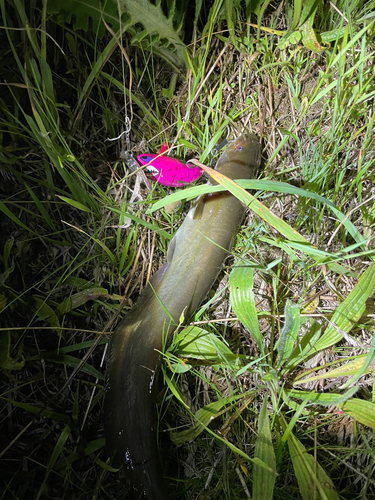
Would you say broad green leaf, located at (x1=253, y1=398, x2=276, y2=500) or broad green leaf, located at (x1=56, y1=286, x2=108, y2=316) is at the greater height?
broad green leaf, located at (x1=56, y1=286, x2=108, y2=316)

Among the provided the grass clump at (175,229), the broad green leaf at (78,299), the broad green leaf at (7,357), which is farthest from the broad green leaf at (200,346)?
the broad green leaf at (7,357)

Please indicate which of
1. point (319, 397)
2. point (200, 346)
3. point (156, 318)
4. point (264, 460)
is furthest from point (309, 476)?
point (156, 318)

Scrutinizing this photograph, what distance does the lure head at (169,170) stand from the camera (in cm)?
212

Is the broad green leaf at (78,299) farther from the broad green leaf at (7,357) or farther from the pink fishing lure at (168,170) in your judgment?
the pink fishing lure at (168,170)

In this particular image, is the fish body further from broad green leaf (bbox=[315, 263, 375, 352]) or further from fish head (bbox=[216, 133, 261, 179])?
broad green leaf (bbox=[315, 263, 375, 352])

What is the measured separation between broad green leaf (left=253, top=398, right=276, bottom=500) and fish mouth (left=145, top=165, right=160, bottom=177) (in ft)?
5.08

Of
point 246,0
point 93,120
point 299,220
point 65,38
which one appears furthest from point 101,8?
point 299,220

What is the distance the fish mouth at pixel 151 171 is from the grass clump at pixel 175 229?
8cm

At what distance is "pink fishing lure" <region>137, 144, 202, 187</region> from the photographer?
2115 millimetres

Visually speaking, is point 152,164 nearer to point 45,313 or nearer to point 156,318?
point 156,318

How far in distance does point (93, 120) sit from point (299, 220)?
1538 millimetres

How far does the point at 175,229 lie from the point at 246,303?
27.7 inches

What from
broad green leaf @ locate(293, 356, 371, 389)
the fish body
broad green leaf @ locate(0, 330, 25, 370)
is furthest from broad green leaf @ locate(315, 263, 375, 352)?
broad green leaf @ locate(0, 330, 25, 370)

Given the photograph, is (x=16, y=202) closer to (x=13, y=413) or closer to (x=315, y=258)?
(x=13, y=413)
